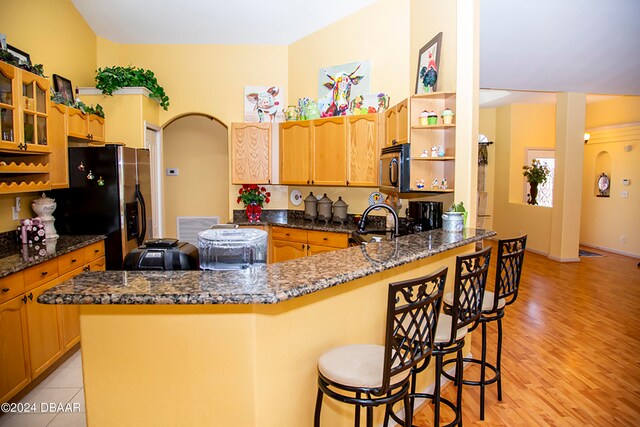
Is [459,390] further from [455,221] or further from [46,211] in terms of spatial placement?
[46,211]

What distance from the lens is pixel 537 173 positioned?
27.6 ft

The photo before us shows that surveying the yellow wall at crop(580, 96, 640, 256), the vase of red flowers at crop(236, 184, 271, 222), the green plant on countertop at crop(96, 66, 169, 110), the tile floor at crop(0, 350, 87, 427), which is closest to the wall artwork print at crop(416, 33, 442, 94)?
the vase of red flowers at crop(236, 184, 271, 222)

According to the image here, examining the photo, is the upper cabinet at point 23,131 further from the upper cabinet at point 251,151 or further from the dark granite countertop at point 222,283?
the upper cabinet at point 251,151

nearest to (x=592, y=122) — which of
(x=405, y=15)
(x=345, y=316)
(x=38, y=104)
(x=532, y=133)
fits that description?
(x=532, y=133)

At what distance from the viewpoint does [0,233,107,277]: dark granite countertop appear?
8.84 ft

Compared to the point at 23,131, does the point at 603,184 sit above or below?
below

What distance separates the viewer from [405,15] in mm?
4379

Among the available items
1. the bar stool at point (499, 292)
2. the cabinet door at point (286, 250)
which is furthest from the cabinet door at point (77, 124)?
the bar stool at point (499, 292)

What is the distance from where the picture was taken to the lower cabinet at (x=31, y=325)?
257 cm

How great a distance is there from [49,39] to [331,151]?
3.00 meters

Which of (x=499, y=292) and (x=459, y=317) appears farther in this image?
(x=499, y=292)

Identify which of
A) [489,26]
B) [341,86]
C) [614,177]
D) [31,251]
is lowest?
[31,251]

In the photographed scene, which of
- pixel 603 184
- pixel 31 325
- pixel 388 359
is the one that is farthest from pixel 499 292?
pixel 603 184

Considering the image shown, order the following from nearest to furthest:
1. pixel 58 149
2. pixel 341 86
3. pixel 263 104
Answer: pixel 58 149, pixel 341 86, pixel 263 104
